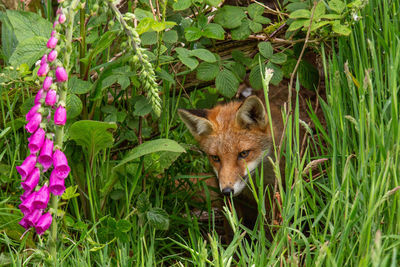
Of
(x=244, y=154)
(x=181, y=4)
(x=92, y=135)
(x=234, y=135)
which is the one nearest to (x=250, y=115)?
(x=234, y=135)

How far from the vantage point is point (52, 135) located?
224cm

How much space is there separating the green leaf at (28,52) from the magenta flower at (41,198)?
85 cm

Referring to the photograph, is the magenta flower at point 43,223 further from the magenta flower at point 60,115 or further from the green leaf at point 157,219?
the green leaf at point 157,219

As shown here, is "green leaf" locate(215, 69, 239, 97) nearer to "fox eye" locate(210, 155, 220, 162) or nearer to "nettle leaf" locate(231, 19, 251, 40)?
"nettle leaf" locate(231, 19, 251, 40)

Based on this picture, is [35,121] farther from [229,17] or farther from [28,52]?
[229,17]

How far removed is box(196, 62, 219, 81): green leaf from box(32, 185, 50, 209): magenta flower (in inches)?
57.7

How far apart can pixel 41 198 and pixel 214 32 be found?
5.04ft

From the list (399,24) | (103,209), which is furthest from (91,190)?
(399,24)

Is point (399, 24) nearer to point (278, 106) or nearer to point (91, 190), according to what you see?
point (278, 106)

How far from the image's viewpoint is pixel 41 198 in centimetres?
228

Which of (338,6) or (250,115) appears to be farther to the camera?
(250,115)

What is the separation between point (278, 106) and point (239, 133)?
80 centimetres

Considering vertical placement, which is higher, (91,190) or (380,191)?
(380,191)

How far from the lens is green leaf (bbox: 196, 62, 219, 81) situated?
3.45m
